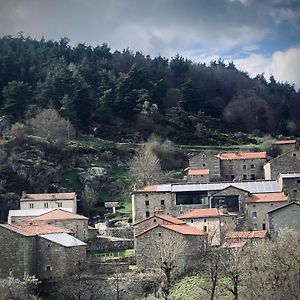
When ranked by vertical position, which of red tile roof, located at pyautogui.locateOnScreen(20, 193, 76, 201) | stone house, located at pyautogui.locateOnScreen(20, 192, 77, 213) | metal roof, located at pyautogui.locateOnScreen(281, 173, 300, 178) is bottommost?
stone house, located at pyautogui.locateOnScreen(20, 192, 77, 213)

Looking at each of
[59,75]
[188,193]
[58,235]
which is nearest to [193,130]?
[59,75]

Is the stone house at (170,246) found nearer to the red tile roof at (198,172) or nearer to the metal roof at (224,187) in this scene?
the metal roof at (224,187)

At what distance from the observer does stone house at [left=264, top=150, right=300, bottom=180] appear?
225 feet

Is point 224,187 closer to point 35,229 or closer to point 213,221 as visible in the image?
point 213,221

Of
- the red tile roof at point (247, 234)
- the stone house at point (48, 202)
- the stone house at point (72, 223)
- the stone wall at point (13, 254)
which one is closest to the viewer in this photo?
the stone wall at point (13, 254)

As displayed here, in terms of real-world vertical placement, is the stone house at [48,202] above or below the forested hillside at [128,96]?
below

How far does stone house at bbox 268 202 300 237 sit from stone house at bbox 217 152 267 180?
22963mm

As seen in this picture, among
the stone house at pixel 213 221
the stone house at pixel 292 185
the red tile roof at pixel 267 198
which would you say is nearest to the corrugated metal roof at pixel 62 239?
the stone house at pixel 213 221

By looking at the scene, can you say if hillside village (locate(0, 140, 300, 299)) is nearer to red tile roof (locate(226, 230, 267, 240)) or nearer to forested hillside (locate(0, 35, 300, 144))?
red tile roof (locate(226, 230, 267, 240))

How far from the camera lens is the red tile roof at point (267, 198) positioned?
57.3 metres

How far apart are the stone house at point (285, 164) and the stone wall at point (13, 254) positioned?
3039cm

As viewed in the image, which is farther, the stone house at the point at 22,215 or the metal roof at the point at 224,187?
the metal roof at the point at 224,187

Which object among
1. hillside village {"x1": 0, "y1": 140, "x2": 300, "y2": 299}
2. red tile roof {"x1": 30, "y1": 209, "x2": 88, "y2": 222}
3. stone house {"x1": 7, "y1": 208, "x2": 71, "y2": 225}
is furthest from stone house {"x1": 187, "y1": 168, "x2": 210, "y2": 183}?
red tile roof {"x1": 30, "y1": 209, "x2": 88, "y2": 222}

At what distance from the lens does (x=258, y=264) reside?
143ft
